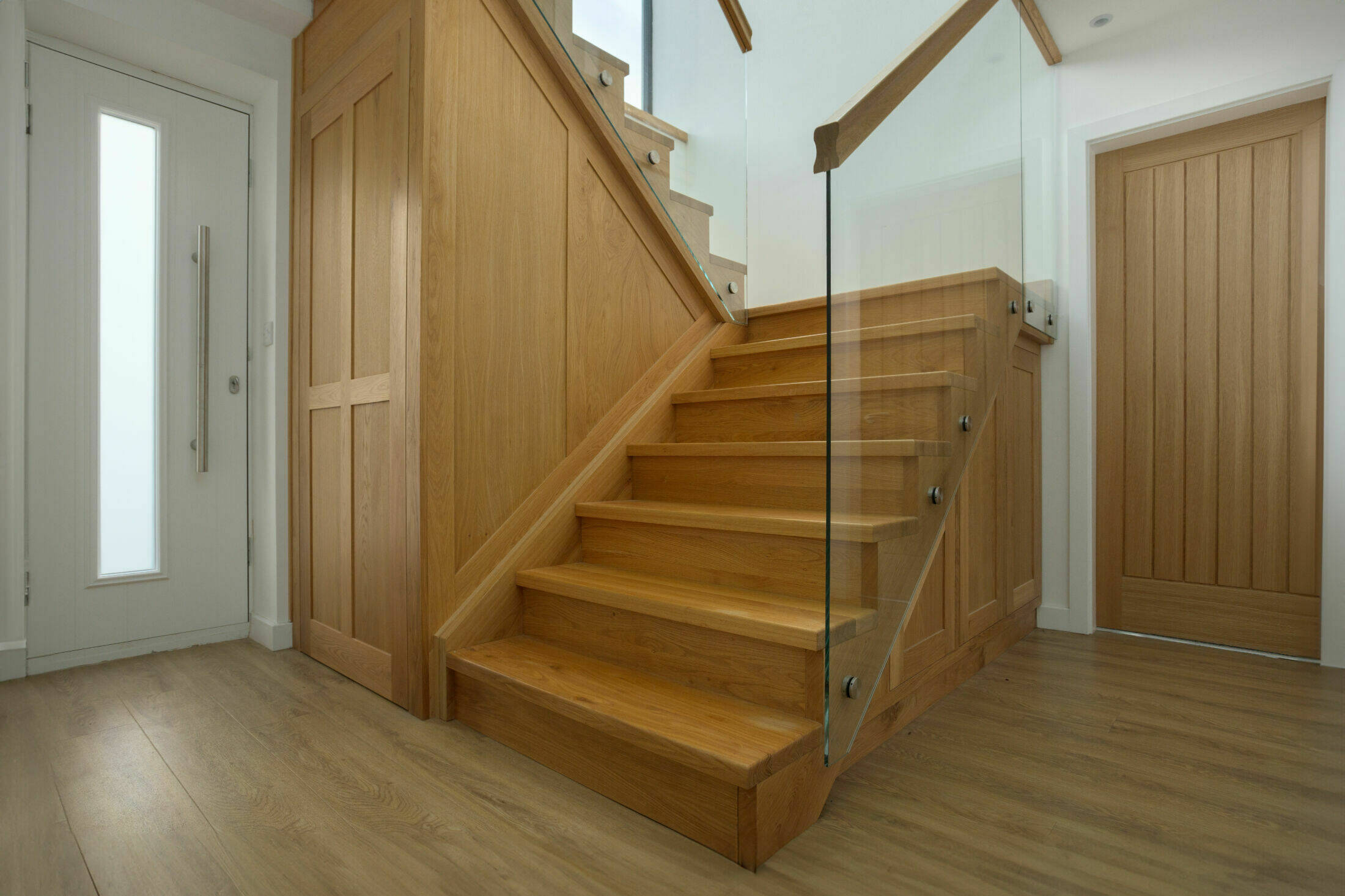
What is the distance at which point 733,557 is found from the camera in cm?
178

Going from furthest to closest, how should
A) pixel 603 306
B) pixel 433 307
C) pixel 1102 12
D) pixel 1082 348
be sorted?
pixel 1082 348
pixel 1102 12
pixel 603 306
pixel 433 307

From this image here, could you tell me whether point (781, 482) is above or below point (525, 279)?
below

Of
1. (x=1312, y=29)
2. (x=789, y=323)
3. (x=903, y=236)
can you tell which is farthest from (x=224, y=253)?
(x=1312, y=29)

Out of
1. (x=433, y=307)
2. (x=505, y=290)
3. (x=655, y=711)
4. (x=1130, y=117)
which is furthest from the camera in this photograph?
(x=1130, y=117)

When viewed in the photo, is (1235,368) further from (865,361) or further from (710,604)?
(710,604)

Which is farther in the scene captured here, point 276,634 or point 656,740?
point 276,634

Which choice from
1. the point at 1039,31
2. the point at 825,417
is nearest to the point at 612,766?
the point at 825,417

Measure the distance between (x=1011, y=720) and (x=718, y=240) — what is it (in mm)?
1929

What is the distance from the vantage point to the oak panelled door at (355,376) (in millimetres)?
1976

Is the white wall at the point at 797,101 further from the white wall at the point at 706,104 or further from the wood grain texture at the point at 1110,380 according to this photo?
the wood grain texture at the point at 1110,380

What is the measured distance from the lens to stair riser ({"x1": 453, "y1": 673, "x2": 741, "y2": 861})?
1267 millimetres

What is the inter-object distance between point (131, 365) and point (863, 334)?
99.0 inches

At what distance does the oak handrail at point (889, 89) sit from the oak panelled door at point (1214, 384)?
57.5 inches

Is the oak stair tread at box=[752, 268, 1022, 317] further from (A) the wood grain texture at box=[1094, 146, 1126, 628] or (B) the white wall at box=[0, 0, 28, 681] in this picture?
(B) the white wall at box=[0, 0, 28, 681]
